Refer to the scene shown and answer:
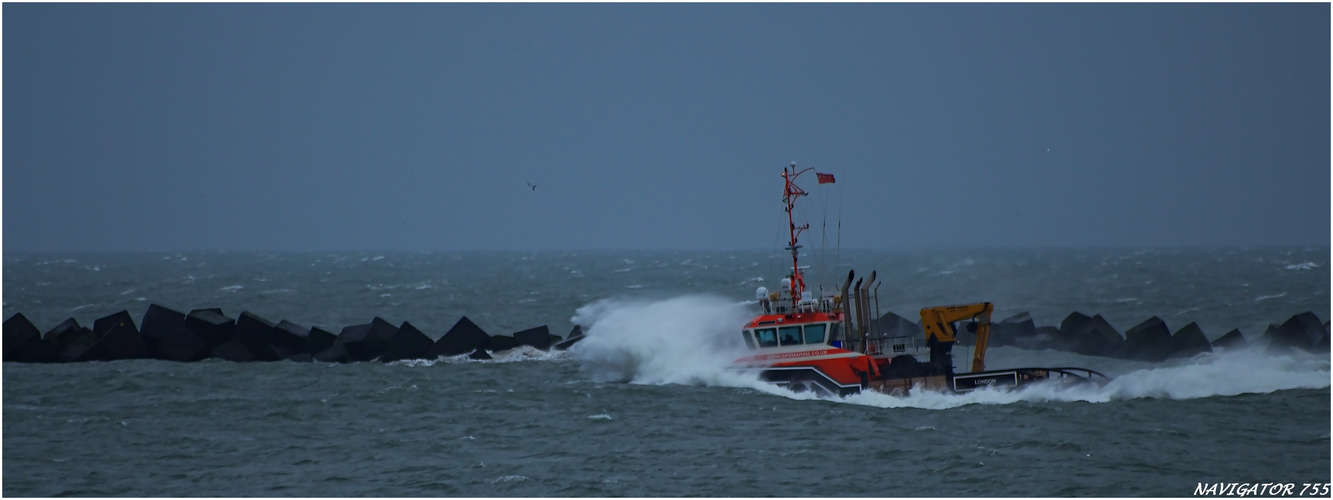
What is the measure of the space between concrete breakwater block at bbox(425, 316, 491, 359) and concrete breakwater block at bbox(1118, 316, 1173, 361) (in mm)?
18598

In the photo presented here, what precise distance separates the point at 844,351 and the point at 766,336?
6.02ft

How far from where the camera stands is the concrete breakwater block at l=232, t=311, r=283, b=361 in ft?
121

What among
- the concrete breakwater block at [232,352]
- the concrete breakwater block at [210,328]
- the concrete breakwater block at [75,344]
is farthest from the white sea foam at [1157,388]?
the concrete breakwater block at [75,344]

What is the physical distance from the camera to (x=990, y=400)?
2717 cm

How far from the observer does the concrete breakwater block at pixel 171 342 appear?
36312 millimetres

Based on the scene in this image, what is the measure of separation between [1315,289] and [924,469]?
54621 mm

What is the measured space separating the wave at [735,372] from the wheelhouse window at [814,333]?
133 cm

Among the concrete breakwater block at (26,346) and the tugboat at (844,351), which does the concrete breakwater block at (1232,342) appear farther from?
the concrete breakwater block at (26,346)

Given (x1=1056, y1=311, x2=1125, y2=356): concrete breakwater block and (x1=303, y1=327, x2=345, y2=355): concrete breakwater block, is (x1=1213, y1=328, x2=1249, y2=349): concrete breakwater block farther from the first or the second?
(x1=303, y1=327, x2=345, y2=355): concrete breakwater block

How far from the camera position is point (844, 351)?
28.2m

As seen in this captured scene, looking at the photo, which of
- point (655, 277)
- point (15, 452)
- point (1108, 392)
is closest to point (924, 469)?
point (1108, 392)

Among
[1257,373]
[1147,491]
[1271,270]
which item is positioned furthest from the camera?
[1271,270]

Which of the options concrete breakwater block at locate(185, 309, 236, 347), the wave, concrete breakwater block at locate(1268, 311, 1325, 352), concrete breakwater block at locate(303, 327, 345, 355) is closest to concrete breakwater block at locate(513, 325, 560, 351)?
the wave

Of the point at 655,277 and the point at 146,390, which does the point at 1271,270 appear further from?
the point at 146,390
